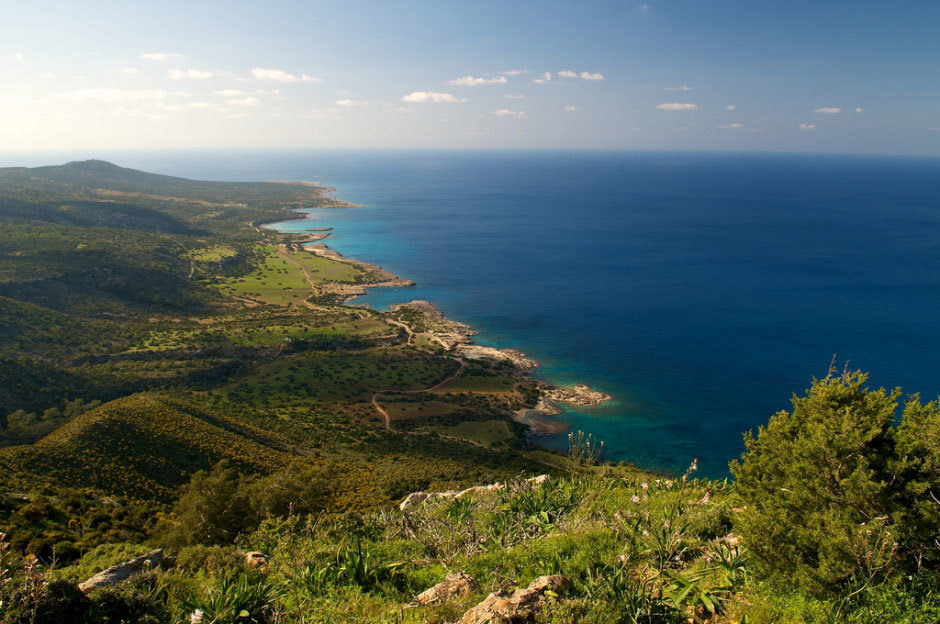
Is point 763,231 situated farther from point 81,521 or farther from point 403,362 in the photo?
point 81,521

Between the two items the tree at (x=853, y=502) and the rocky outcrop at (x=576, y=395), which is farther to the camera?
the rocky outcrop at (x=576, y=395)

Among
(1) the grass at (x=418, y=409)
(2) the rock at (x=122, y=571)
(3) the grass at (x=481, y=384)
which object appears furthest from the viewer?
(3) the grass at (x=481, y=384)

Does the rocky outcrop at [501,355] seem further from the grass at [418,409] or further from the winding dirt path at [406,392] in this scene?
the grass at [418,409]

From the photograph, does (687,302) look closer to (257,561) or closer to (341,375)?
(341,375)

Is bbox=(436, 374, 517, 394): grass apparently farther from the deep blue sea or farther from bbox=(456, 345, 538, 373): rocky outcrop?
the deep blue sea

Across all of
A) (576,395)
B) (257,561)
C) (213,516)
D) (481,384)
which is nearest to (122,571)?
(257,561)

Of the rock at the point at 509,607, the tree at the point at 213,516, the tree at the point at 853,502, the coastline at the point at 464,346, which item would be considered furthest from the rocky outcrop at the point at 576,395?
the rock at the point at 509,607

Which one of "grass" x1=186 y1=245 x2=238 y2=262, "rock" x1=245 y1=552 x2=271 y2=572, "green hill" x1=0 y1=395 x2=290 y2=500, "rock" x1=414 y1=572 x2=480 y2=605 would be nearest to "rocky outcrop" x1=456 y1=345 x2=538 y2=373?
"green hill" x1=0 y1=395 x2=290 y2=500
